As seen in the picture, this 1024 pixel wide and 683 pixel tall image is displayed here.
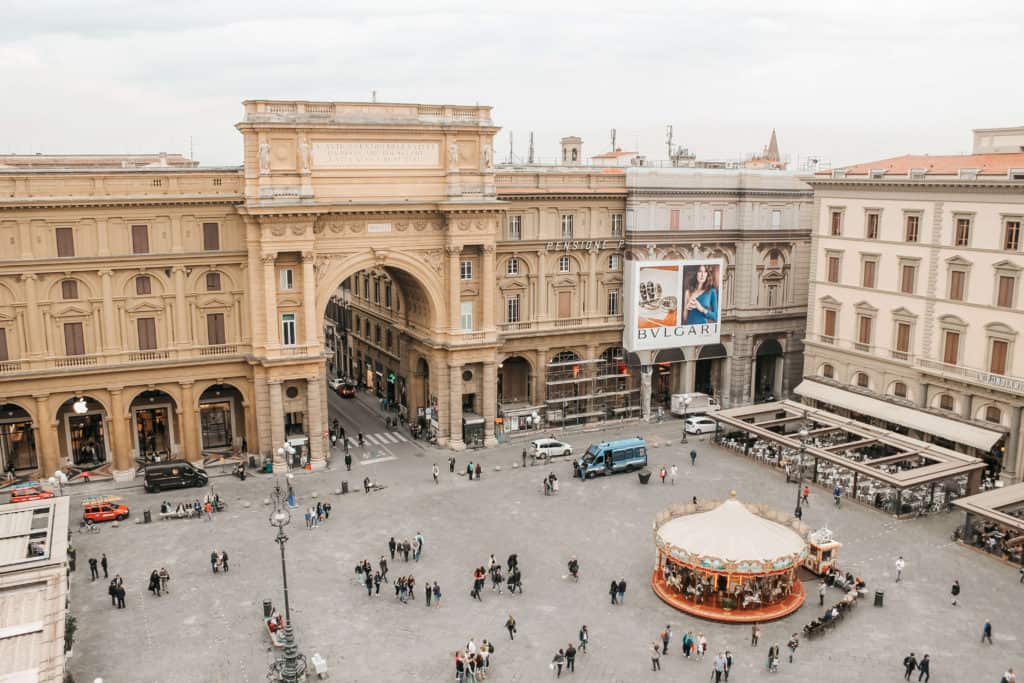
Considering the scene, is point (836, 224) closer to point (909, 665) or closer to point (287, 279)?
point (909, 665)

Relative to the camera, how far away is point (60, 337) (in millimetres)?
47312

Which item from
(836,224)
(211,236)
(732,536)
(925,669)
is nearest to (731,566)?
(732,536)

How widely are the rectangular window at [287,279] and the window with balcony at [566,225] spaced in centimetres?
1843

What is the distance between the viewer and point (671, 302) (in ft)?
198

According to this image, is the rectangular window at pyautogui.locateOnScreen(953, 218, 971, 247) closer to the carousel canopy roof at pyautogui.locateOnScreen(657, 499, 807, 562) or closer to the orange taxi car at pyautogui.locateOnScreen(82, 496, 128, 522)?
the carousel canopy roof at pyautogui.locateOnScreen(657, 499, 807, 562)

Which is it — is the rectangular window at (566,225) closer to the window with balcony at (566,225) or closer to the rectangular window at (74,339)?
the window with balcony at (566,225)

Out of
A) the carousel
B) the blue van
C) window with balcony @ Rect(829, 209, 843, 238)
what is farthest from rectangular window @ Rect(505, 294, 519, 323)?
the carousel

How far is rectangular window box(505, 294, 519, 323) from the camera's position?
2288 inches

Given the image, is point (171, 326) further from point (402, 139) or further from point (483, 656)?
point (483, 656)

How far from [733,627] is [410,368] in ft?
103

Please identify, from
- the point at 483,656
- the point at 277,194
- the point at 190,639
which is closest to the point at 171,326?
the point at 277,194

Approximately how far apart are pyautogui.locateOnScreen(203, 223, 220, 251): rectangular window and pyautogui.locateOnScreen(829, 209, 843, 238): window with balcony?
38.2 metres

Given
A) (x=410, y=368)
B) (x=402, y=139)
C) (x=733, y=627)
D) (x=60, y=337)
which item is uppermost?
(x=402, y=139)

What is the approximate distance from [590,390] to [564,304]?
634cm
